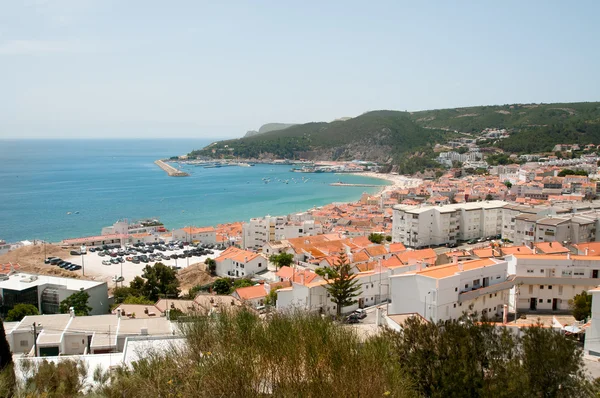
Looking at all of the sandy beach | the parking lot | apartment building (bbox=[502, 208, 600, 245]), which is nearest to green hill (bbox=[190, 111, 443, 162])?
the sandy beach

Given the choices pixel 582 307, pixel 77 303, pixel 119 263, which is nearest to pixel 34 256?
pixel 119 263

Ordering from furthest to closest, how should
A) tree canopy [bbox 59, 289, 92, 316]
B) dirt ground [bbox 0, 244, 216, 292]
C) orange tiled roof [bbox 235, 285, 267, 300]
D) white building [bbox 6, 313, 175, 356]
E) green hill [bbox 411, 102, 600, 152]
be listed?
green hill [bbox 411, 102, 600, 152]
dirt ground [bbox 0, 244, 216, 292]
orange tiled roof [bbox 235, 285, 267, 300]
tree canopy [bbox 59, 289, 92, 316]
white building [bbox 6, 313, 175, 356]

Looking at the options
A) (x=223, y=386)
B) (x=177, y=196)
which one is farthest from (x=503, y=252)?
(x=177, y=196)

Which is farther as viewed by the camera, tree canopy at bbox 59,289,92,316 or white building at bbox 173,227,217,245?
white building at bbox 173,227,217,245

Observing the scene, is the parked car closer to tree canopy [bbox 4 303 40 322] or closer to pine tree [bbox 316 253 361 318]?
pine tree [bbox 316 253 361 318]

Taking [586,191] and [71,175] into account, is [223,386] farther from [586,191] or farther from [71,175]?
[71,175]

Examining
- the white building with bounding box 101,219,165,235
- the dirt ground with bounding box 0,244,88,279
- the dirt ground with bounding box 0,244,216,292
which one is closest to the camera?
the dirt ground with bounding box 0,244,216,292

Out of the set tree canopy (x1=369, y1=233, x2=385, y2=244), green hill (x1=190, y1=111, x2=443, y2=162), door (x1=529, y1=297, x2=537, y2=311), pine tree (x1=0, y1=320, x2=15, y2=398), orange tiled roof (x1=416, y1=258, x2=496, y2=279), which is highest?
green hill (x1=190, y1=111, x2=443, y2=162)
